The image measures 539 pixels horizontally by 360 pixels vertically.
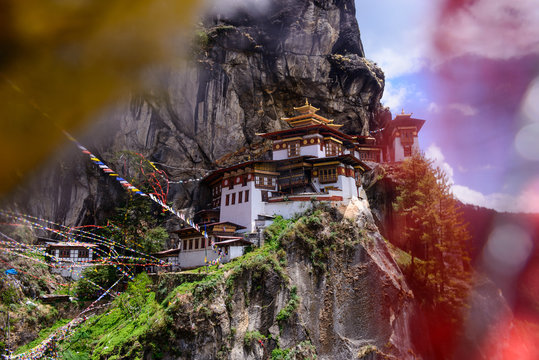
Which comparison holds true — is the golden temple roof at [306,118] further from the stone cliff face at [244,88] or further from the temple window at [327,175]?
the temple window at [327,175]

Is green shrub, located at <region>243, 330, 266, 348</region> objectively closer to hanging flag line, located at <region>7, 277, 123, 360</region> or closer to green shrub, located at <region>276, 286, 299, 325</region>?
green shrub, located at <region>276, 286, 299, 325</region>

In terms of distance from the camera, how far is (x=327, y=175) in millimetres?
32750

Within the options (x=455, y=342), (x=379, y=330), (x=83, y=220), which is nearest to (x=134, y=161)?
(x=83, y=220)

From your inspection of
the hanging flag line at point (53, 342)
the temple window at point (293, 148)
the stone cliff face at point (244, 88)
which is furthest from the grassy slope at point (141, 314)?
the stone cliff face at point (244, 88)

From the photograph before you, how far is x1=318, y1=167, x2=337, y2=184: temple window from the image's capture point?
106 feet

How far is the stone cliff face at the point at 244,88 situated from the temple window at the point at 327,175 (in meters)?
9.87

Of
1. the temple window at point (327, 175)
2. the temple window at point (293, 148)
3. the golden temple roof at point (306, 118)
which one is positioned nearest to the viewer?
the temple window at point (327, 175)

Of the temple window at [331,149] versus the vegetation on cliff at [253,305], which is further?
the temple window at [331,149]

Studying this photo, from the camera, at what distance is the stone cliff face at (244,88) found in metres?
36.9

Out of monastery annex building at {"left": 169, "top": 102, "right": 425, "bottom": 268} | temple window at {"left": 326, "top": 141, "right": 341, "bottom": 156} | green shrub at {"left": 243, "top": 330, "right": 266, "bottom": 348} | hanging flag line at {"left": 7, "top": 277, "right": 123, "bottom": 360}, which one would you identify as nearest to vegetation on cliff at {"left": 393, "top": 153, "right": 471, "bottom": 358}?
monastery annex building at {"left": 169, "top": 102, "right": 425, "bottom": 268}

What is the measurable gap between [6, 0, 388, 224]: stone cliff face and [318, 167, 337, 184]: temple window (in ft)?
32.4

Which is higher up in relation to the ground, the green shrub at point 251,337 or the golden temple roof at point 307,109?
the golden temple roof at point 307,109

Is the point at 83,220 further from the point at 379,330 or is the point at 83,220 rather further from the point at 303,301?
the point at 379,330

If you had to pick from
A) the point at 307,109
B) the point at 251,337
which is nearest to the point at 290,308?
the point at 251,337
